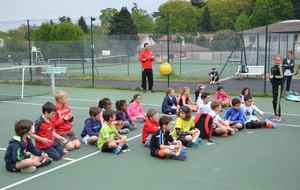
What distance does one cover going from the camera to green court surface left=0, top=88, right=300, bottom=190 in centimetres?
553

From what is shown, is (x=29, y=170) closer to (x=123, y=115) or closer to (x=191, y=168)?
(x=191, y=168)

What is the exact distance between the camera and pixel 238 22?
69438mm

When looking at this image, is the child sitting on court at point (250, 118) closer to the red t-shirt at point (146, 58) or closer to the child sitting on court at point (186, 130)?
the child sitting on court at point (186, 130)

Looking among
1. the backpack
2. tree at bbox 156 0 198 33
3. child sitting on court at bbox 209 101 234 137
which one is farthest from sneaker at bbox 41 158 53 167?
tree at bbox 156 0 198 33

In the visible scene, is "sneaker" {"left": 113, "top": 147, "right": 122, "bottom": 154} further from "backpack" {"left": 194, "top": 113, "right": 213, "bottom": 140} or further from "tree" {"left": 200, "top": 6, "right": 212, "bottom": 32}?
"tree" {"left": 200, "top": 6, "right": 212, "bottom": 32}

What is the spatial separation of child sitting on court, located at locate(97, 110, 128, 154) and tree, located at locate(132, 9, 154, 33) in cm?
7392

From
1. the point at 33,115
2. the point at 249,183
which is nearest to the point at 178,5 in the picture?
the point at 33,115

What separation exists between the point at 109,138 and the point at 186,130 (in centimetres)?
147

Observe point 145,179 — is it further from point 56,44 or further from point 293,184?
point 56,44

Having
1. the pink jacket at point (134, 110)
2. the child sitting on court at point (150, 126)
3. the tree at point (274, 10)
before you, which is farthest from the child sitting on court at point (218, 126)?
the tree at point (274, 10)

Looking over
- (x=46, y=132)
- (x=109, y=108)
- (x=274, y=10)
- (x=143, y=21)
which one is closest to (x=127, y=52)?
(x=109, y=108)

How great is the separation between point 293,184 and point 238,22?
219 ft

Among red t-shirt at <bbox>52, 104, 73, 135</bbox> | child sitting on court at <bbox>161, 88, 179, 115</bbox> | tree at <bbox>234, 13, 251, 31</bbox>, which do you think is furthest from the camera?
tree at <bbox>234, 13, 251, 31</bbox>

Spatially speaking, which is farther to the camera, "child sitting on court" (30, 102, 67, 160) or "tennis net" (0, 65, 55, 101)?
"tennis net" (0, 65, 55, 101)
